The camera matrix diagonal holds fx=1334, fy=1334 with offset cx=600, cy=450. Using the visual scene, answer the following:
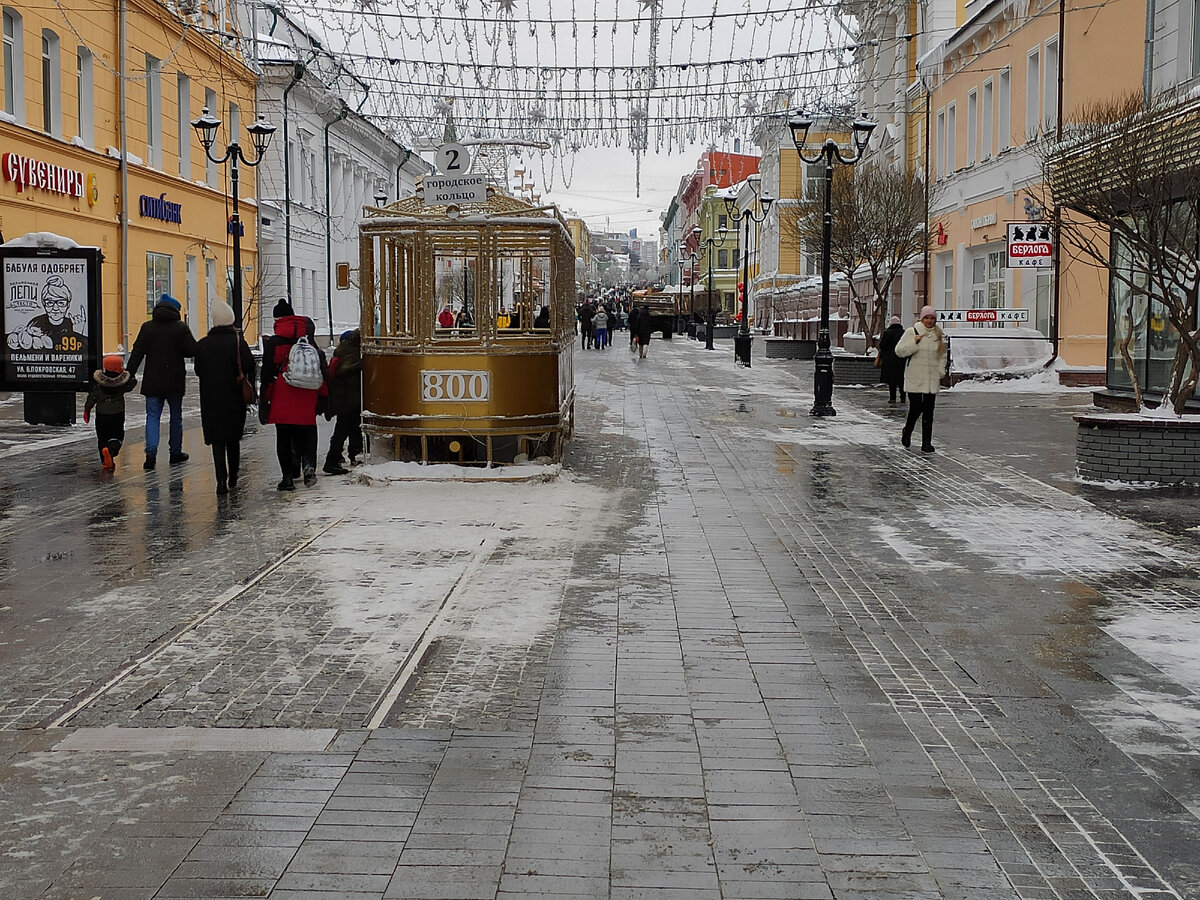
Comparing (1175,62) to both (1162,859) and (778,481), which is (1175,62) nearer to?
(778,481)

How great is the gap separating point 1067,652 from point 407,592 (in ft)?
12.7

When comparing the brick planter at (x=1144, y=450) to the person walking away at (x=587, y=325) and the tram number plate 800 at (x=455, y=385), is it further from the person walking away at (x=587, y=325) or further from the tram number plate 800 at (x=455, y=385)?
the person walking away at (x=587, y=325)

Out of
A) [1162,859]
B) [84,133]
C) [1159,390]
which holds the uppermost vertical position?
[84,133]

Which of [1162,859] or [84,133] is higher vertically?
[84,133]

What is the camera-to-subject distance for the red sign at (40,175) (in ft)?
81.0

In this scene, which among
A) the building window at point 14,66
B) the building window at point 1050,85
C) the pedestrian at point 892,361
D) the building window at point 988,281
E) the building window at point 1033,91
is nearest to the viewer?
the pedestrian at point 892,361

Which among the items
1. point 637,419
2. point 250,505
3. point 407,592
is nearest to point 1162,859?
point 407,592

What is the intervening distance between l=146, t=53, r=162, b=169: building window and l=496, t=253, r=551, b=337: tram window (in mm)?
22238

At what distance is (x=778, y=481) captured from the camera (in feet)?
45.4

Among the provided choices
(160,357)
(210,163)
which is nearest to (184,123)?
(210,163)

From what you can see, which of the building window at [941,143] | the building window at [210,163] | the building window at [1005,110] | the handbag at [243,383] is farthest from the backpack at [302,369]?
the building window at [941,143]

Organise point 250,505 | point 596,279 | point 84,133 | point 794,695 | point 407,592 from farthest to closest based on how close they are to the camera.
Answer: point 596,279
point 84,133
point 250,505
point 407,592
point 794,695

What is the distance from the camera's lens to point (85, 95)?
29.0m

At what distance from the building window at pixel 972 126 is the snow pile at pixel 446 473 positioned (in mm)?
26738
